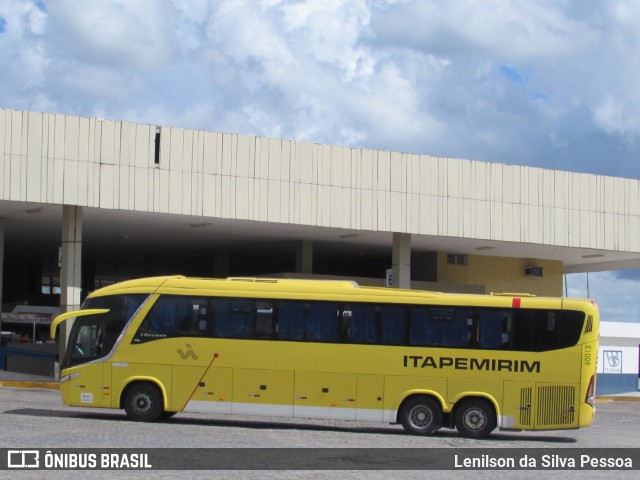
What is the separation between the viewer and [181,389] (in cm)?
2181

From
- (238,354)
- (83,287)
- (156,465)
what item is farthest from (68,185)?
(83,287)

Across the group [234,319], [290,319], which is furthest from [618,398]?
[234,319]

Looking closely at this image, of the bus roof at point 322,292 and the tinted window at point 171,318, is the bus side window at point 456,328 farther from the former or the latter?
the tinted window at point 171,318

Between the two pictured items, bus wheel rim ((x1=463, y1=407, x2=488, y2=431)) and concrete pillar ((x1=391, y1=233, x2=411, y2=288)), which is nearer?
bus wheel rim ((x1=463, y1=407, x2=488, y2=431))

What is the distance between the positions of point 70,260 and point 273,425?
12048 mm

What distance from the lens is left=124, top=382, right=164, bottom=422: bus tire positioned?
21.8 metres

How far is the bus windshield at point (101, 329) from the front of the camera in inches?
869

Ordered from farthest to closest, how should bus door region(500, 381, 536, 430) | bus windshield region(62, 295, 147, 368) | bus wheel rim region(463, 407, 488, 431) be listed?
bus windshield region(62, 295, 147, 368), bus wheel rim region(463, 407, 488, 431), bus door region(500, 381, 536, 430)

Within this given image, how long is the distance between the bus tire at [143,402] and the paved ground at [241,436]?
0.36m

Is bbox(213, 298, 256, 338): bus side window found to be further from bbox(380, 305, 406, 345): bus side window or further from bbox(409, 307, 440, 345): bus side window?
bbox(409, 307, 440, 345): bus side window

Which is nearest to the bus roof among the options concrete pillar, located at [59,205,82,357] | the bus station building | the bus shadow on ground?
the bus shadow on ground

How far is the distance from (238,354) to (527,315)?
18.8ft

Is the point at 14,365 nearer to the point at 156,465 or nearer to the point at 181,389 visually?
the point at 181,389

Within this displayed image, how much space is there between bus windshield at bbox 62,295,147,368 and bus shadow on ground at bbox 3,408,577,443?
126 centimetres
